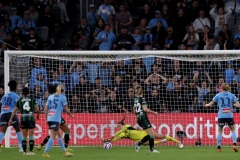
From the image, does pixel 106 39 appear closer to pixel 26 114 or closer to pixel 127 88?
pixel 127 88

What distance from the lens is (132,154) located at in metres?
22.6

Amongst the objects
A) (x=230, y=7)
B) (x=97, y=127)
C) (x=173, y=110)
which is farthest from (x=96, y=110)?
(x=230, y=7)

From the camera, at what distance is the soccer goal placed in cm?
2611

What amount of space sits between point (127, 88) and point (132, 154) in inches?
167

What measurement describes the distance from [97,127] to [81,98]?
106 cm

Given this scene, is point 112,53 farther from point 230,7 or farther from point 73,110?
point 230,7

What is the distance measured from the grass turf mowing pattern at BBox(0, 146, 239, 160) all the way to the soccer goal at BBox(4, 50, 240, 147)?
2.90 feet

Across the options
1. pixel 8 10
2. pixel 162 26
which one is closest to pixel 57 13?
pixel 8 10

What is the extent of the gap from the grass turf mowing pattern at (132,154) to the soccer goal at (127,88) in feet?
2.90

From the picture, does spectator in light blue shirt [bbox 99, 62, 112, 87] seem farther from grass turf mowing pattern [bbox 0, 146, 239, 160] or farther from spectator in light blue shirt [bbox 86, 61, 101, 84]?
grass turf mowing pattern [bbox 0, 146, 239, 160]

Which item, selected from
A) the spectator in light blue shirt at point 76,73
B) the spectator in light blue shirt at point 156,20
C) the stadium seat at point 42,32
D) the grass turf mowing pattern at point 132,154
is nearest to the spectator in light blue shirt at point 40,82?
the spectator in light blue shirt at point 76,73

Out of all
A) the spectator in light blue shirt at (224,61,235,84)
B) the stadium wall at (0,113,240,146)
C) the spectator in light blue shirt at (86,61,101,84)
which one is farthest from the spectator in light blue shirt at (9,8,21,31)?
the spectator in light blue shirt at (224,61,235,84)

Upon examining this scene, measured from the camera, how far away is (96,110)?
86.4ft

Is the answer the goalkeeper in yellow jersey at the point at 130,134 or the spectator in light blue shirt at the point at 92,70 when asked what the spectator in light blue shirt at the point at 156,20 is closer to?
the spectator in light blue shirt at the point at 92,70
